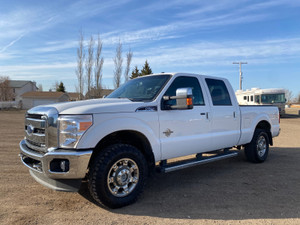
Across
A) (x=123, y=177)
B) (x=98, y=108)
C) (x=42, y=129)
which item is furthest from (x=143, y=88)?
(x=42, y=129)

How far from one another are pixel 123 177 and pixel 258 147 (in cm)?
409

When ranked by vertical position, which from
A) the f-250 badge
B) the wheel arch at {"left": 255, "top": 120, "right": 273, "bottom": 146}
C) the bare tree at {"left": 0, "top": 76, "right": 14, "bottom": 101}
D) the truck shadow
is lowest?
the truck shadow

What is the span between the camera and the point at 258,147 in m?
6.22

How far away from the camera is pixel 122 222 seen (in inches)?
124

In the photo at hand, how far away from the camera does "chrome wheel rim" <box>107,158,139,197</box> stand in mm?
3475

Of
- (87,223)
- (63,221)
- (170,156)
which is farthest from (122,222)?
(170,156)

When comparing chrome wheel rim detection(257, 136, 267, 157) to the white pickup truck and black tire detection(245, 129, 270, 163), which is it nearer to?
black tire detection(245, 129, 270, 163)

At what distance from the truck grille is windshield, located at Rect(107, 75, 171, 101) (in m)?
1.48

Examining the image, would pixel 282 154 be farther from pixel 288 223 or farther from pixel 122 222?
pixel 122 222

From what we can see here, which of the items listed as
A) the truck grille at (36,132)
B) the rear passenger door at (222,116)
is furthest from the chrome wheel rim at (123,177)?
the rear passenger door at (222,116)

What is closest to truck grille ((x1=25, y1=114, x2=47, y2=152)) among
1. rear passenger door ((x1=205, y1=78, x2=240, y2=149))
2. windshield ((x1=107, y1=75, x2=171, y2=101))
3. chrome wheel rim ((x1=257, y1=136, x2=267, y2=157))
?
windshield ((x1=107, y1=75, x2=171, y2=101))

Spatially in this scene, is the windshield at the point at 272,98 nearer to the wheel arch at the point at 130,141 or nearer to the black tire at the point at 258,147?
the black tire at the point at 258,147

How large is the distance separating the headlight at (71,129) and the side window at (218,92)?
283cm

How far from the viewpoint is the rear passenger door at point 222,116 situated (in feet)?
16.0
